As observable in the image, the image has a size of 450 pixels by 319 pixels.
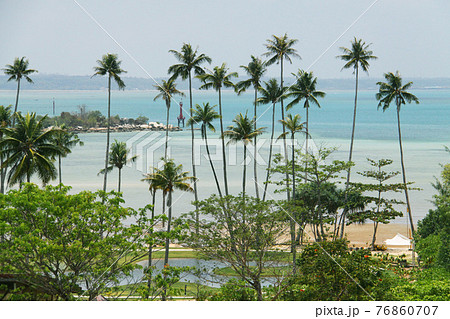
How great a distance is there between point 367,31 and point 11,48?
3685 inches

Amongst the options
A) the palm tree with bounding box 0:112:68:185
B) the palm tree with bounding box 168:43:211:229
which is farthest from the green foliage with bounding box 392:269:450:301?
the palm tree with bounding box 168:43:211:229

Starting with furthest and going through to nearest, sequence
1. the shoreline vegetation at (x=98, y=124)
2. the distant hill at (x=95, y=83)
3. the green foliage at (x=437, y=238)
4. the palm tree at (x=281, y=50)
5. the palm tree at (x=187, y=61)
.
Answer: the distant hill at (x=95, y=83) → the shoreline vegetation at (x=98, y=124) → the palm tree at (x=281, y=50) → the palm tree at (x=187, y=61) → the green foliage at (x=437, y=238)

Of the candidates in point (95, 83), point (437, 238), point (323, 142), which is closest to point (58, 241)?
point (437, 238)

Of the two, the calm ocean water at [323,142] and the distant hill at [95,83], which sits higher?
the distant hill at [95,83]

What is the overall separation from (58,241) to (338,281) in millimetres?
5461

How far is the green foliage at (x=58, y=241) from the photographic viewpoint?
30.2 ft

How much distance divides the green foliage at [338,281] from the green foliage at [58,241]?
11.1 feet

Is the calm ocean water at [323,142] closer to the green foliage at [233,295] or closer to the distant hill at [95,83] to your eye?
the distant hill at [95,83]

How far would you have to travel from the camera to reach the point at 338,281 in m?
9.37

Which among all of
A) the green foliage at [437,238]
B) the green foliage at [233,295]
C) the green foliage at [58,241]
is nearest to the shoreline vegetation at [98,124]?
the green foliage at [437,238]

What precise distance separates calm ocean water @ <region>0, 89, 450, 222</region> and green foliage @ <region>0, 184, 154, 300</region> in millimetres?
19515

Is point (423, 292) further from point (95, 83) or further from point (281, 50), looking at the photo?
point (95, 83)

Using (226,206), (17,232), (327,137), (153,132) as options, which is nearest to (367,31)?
(327,137)

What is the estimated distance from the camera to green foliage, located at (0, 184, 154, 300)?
921cm
